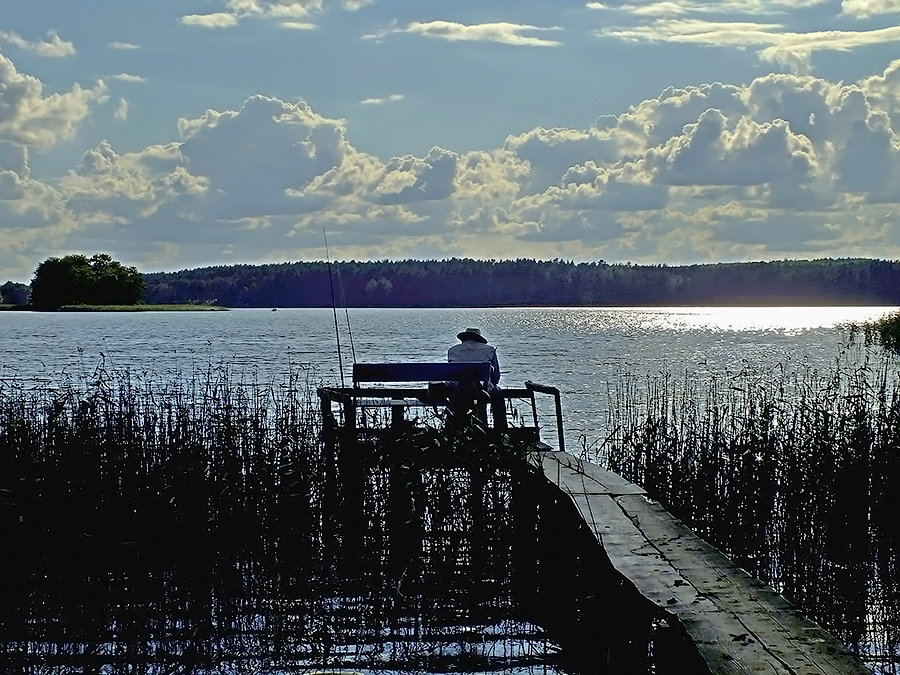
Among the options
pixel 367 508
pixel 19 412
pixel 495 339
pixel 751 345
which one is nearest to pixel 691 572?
pixel 367 508

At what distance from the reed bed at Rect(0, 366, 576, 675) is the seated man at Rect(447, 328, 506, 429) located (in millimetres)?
1368

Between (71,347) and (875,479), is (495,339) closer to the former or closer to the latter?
(71,347)

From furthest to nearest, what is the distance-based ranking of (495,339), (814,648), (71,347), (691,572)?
(495,339), (71,347), (691,572), (814,648)

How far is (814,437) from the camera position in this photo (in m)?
10.8

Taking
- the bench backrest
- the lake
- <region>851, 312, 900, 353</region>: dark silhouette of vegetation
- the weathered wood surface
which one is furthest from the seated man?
<region>851, 312, 900, 353</region>: dark silhouette of vegetation

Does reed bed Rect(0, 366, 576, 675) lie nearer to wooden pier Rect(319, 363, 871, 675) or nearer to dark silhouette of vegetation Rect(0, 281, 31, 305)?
wooden pier Rect(319, 363, 871, 675)

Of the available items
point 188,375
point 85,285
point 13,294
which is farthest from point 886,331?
point 13,294

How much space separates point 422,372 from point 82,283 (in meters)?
88.0

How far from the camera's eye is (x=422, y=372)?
10734 mm

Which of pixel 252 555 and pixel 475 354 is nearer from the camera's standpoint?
pixel 252 555

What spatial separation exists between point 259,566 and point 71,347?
3364cm

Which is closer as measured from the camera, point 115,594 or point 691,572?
point 691,572

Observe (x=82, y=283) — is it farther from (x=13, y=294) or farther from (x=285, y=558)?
(x=285, y=558)

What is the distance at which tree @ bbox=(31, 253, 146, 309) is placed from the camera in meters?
93.0
